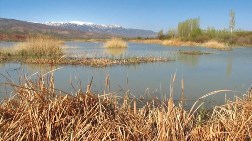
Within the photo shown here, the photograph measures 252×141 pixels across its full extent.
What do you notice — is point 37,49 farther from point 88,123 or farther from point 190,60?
point 88,123

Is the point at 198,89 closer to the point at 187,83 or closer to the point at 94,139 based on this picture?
the point at 187,83

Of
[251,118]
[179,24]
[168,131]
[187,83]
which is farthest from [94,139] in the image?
[179,24]

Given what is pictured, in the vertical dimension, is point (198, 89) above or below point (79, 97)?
below

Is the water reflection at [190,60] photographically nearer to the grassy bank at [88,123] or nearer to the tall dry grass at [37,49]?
the tall dry grass at [37,49]

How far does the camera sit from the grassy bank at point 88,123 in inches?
130

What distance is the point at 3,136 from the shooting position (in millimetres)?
3182

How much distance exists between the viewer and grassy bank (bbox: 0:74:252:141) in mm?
3293

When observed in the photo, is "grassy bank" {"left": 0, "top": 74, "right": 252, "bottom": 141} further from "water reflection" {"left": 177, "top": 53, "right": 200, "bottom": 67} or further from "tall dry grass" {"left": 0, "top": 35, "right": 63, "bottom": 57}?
"tall dry grass" {"left": 0, "top": 35, "right": 63, "bottom": 57}

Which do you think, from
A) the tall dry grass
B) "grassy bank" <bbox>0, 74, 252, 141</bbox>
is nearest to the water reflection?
the tall dry grass

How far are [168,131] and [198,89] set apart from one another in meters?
5.03

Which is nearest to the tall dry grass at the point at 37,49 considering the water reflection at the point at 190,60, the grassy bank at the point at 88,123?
the water reflection at the point at 190,60

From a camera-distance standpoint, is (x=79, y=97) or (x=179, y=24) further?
(x=179, y=24)

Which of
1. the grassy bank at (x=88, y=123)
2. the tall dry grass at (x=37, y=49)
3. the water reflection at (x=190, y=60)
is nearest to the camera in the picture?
the grassy bank at (x=88, y=123)

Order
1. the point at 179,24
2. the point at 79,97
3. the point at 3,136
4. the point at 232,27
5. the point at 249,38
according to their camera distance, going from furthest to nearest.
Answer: the point at 179,24 < the point at 232,27 < the point at 249,38 < the point at 79,97 < the point at 3,136
